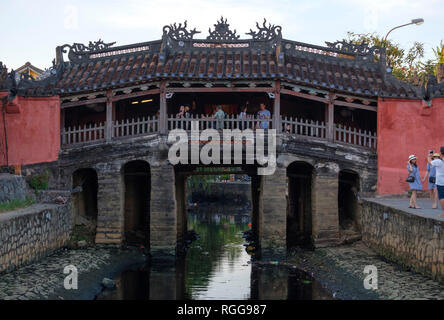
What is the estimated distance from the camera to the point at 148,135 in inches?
797

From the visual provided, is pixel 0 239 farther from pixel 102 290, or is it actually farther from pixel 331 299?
pixel 331 299

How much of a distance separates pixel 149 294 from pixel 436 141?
458 inches

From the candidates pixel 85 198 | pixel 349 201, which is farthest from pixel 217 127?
pixel 85 198

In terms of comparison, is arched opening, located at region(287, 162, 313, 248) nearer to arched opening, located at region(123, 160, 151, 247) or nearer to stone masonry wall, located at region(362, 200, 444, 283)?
stone masonry wall, located at region(362, 200, 444, 283)

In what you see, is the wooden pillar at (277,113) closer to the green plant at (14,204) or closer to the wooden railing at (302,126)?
the wooden railing at (302,126)

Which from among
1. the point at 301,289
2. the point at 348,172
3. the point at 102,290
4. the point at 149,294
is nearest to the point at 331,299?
the point at 301,289

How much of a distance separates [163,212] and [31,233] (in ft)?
16.2

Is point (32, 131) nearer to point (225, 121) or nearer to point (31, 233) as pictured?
point (31, 233)

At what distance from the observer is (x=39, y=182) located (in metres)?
20.7

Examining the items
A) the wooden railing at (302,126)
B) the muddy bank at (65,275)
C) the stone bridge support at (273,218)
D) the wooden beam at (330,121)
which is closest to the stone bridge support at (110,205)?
the muddy bank at (65,275)

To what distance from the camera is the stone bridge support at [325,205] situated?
20094 mm

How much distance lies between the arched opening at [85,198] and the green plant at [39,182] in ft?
3.22

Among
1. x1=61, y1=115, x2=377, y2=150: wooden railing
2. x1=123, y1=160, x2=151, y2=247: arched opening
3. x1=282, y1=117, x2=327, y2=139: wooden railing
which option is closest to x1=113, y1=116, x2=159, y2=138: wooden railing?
x1=61, y1=115, x2=377, y2=150: wooden railing
